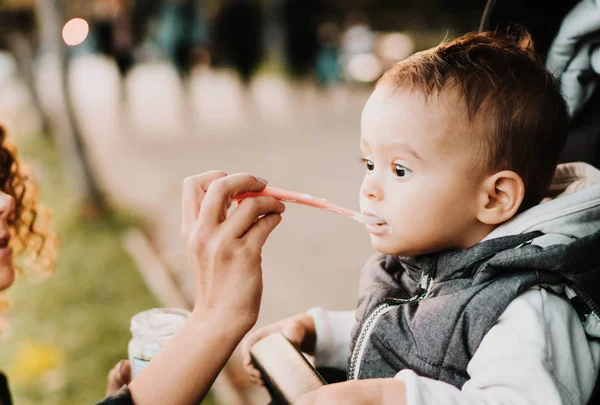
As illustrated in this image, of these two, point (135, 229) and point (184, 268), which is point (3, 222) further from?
point (135, 229)

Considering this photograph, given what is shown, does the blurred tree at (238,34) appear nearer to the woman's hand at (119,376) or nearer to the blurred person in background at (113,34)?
the blurred person in background at (113,34)

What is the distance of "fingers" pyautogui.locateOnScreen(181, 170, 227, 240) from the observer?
49.7 inches

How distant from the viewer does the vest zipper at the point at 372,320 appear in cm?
142

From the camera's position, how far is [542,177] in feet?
4.66

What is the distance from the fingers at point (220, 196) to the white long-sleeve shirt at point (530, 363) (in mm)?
448

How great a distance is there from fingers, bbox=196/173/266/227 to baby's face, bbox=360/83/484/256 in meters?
0.28

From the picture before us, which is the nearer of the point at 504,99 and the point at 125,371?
the point at 504,99

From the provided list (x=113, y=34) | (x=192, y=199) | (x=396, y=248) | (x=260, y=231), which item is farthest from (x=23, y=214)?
(x=113, y=34)

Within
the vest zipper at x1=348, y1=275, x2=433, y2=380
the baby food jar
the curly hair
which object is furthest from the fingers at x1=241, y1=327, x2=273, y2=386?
the curly hair

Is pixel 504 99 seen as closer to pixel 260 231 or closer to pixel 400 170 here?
pixel 400 170

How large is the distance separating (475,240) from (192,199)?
2.04 feet

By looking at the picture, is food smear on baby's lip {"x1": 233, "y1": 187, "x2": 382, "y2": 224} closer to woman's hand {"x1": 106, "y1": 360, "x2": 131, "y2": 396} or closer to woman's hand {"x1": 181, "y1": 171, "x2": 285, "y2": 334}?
woman's hand {"x1": 181, "y1": 171, "x2": 285, "y2": 334}

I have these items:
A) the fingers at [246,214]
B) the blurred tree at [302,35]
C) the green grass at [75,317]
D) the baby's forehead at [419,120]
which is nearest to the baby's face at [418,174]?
the baby's forehead at [419,120]

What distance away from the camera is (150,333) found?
161 centimetres
